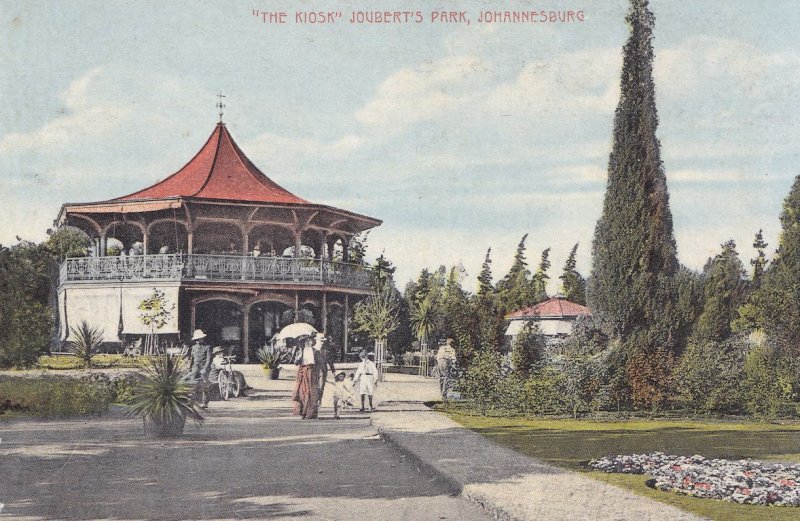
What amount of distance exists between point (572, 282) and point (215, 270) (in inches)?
347

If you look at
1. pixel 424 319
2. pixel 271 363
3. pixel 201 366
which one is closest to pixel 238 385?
pixel 201 366

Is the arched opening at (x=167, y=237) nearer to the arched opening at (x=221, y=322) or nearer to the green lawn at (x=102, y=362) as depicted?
the arched opening at (x=221, y=322)

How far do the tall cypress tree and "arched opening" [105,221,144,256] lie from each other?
36.4ft

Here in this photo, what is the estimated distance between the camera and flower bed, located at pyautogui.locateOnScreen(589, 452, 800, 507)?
869 cm

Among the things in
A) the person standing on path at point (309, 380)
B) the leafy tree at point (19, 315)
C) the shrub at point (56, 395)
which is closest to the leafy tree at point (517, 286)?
the person standing on path at point (309, 380)

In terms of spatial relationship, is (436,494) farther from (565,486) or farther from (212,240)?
(212,240)

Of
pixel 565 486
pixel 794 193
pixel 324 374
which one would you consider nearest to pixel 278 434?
pixel 324 374

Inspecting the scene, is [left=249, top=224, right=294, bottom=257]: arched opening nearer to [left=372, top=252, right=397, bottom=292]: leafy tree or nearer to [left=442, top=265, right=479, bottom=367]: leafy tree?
[left=372, top=252, right=397, bottom=292]: leafy tree

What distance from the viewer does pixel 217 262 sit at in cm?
2200

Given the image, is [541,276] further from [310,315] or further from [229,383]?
[310,315]

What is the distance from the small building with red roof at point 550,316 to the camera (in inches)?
768

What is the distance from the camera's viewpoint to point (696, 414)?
1623cm

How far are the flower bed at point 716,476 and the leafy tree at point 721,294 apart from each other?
4.77 m

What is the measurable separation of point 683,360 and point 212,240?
12.2 meters
